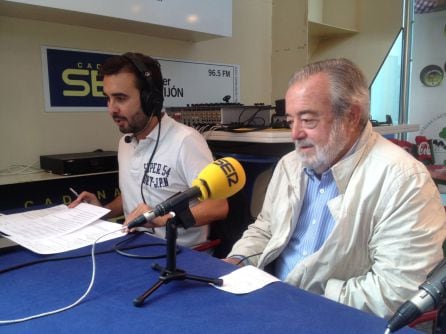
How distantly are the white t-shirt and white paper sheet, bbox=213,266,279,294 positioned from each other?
0.58m

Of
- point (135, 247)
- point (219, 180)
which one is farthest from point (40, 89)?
point (219, 180)

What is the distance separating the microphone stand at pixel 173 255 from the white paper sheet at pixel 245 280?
0.9 inches

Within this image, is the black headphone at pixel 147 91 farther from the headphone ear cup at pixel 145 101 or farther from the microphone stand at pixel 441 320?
the microphone stand at pixel 441 320

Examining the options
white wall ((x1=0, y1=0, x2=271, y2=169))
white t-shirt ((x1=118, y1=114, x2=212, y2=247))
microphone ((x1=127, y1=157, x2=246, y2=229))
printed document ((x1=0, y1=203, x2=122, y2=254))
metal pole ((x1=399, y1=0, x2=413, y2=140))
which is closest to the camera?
microphone ((x1=127, y1=157, x2=246, y2=229))

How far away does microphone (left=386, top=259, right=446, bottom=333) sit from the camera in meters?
→ 0.50

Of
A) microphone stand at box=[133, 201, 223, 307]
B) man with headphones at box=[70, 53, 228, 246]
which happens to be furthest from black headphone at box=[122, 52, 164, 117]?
microphone stand at box=[133, 201, 223, 307]

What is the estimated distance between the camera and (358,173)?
3.51ft

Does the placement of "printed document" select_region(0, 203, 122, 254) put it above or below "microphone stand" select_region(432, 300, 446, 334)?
below

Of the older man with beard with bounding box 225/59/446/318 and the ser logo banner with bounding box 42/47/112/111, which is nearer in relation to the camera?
the older man with beard with bounding box 225/59/446/318

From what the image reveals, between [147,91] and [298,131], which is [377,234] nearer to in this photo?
[298,131]

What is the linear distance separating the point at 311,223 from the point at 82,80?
60.3 inches

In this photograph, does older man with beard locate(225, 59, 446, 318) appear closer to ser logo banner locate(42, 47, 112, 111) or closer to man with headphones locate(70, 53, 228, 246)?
man with headphones locate(70, 53, 228, 246)

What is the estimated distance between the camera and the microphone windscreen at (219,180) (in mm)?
816

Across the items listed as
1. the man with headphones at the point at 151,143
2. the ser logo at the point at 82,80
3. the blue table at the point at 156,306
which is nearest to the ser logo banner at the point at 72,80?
the ser logo at the point at 82,80
